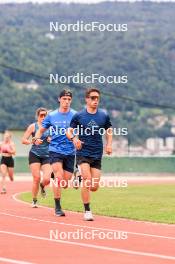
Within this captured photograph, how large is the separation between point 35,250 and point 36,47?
11755cm

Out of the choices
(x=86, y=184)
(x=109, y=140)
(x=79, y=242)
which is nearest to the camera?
(x=79, y=242)

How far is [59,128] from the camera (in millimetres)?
17219

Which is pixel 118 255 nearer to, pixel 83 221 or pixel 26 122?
pixel 83 221

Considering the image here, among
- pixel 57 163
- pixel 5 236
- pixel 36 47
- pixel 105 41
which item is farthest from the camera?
pixel 105 41

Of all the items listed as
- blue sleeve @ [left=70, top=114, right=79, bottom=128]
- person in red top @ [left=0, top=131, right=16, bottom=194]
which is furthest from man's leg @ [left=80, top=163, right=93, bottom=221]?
person in red top @ [left=0, top=131, right=16, bottom=194]

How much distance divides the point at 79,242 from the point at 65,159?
16.8 feet

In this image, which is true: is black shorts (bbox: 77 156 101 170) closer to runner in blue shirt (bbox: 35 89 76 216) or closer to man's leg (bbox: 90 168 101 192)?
man's leg (bbox: 90 168 101 192)

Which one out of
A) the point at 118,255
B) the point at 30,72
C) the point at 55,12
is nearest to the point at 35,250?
the point at 118,255

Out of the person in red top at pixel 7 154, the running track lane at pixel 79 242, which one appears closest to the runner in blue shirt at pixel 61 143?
the running track lane at pixel 79 242

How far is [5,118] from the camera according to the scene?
101m

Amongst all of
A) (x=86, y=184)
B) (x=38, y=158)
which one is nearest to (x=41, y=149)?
(x=38, y=158)

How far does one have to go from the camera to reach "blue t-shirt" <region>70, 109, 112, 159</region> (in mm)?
16016

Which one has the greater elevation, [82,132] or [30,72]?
[30,72]

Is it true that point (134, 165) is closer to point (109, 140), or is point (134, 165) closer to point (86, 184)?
point (109, 140)
